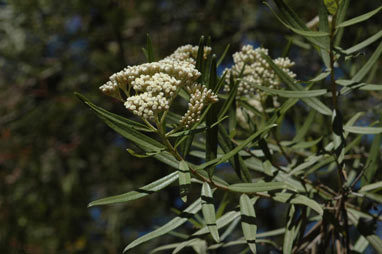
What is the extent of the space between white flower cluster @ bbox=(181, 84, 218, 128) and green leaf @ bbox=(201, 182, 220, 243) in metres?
0.13

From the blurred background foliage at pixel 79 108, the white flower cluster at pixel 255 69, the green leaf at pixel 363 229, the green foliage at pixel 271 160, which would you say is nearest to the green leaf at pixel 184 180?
the green foliage at pixel 271 160

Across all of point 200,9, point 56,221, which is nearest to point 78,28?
point 200,9

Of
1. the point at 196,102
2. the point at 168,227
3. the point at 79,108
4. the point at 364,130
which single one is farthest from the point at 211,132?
the point at 79,108

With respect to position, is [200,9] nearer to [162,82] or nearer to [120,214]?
[120,214]

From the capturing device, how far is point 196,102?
2.31 ft

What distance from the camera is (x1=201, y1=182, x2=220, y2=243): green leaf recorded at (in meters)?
0.68

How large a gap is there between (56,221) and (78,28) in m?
1.39

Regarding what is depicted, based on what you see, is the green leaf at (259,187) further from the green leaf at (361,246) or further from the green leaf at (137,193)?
the green leaf at (361,246)

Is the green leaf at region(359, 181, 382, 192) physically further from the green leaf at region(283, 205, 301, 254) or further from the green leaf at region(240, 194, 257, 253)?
the green leaf at region(240, 194, 257, 253)

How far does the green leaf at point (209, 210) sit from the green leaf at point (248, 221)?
0.07 meters

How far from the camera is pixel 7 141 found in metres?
2.87

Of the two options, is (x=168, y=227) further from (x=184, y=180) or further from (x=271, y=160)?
(x=271, y=160)

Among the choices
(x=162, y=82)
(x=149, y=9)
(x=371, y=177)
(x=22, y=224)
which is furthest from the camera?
(x=149, y=9)

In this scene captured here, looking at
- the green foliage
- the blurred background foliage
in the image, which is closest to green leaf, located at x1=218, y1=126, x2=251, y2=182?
the green foliage
